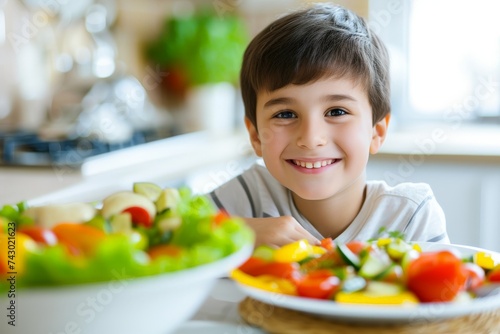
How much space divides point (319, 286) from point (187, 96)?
2424 mm

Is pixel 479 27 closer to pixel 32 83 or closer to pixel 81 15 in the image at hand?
pixel 81 15

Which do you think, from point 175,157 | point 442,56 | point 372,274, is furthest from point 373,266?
point 442,56

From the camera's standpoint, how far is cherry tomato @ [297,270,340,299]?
68cm

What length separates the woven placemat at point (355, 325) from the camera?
2.14ft

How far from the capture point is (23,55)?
2.43m

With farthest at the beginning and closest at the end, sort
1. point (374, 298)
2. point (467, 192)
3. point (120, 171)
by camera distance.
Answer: point (467, 192), point (120, 171), point (374, 298)

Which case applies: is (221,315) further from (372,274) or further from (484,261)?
(484,261)

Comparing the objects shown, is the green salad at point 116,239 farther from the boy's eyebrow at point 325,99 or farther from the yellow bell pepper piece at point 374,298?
the boy's eyebrow at point 325,99

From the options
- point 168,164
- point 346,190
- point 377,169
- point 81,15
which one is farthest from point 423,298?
point 81,15

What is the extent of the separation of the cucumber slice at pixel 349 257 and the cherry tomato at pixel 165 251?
0.70 feet

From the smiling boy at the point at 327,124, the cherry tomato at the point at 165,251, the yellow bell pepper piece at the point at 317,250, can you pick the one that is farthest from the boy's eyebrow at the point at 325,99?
the cherry tomato at the point at 165,251

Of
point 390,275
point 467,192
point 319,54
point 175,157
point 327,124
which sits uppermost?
point 319,54

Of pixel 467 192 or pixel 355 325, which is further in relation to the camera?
pixel 467 192

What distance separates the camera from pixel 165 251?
2.03 feet
